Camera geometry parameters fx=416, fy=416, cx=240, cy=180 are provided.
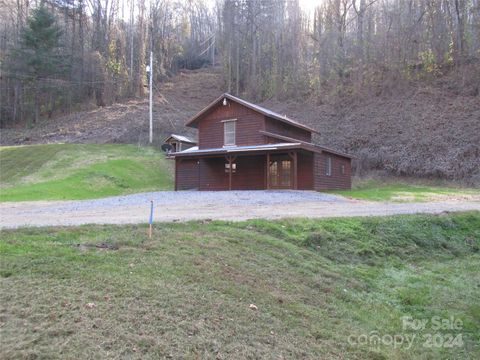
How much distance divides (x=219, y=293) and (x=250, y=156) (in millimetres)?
20659

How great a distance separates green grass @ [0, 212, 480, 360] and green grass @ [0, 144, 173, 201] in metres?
15.9

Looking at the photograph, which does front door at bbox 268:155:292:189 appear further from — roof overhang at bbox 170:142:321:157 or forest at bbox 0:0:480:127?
forest at bbox 0:0:480:127

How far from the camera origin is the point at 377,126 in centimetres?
3506

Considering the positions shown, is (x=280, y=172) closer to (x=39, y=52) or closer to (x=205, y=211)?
(x=205, y=211)

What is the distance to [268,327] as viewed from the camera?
4.89 meters

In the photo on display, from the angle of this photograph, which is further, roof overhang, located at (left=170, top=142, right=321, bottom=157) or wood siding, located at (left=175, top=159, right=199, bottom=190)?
wood siding, located at (left=175, top=159, right=199, bottom=190)

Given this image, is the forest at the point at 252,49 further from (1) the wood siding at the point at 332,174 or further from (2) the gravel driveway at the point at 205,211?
(2) the gravel driveway at the point at 205,211

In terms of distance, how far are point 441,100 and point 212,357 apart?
3552 centimetres

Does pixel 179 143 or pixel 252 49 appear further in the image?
pixel 252 49

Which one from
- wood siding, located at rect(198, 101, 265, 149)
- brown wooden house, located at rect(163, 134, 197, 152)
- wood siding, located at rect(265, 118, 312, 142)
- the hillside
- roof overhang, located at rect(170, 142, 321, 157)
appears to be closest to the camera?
roof overhang, located at rect(170, 142, 321, 157)

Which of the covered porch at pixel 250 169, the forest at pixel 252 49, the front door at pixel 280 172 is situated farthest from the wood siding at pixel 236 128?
the forest at pixel 252 49

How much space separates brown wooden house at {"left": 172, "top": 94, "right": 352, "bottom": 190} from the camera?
2416 centimetres

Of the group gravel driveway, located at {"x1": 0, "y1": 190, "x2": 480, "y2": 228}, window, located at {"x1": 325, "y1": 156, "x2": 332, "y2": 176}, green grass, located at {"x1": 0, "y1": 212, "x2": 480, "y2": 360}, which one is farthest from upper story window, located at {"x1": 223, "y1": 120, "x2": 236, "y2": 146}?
green grass, located at {"x1": 0, "y1": 212, "x2": 480, "y2": 360}

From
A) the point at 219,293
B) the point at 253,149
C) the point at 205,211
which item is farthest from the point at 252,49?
the point at 219,293
